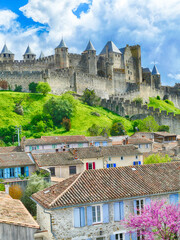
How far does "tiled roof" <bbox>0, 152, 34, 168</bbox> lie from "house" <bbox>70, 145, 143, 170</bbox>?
587 centimetres

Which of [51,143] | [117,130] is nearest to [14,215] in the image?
[51,143]

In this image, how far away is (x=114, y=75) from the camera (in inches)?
3888

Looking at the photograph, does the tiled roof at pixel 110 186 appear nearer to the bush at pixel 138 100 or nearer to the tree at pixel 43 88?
the tree at pixel 43 88

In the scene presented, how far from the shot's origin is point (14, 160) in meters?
34.1

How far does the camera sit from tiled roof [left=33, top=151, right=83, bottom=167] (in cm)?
3404

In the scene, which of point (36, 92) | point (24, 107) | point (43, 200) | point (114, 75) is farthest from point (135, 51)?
point (43, 200)

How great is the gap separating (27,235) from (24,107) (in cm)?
5717

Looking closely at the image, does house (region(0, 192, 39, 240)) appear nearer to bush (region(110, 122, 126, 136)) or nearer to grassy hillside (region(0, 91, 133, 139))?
grassy hillside (region(0, 91, 133, 139))

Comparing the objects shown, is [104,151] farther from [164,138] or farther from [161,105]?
[161,105]

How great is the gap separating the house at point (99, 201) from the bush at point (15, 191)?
9590 millimetres

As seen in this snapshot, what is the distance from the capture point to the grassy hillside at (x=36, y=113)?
64.2 metres

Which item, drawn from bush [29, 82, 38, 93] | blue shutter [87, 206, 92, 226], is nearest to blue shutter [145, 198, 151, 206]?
blue shutter [87, 206, 92, 226]

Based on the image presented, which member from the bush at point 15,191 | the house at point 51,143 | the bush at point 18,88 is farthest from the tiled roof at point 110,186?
the bush at point 18,88

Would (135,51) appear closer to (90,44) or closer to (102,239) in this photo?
(90,44)
